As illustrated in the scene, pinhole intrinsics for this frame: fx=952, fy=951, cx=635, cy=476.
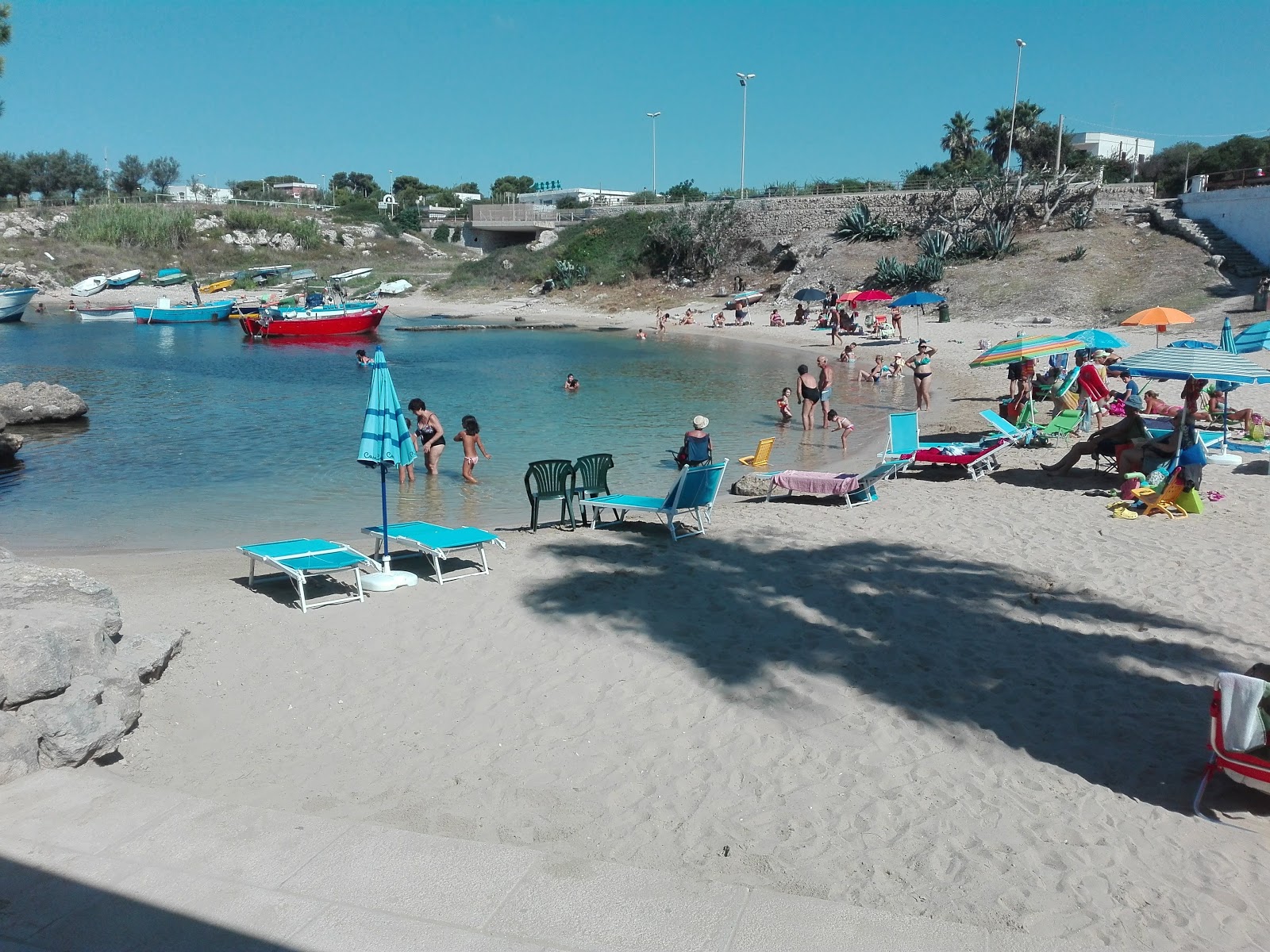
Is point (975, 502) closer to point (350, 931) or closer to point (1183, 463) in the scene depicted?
point (1183, 463)

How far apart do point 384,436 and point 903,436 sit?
711cm

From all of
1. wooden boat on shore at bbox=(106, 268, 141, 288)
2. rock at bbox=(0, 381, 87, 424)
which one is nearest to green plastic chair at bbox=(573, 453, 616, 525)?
rock at bbox=(0, 381, 87, 424)

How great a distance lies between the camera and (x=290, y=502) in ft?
41.1

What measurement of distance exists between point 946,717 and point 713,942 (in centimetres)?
260

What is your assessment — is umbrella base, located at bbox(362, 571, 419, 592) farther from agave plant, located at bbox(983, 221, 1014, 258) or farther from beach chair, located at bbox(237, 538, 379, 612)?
agave plant, located at bbox(983, 221, 1014, 258)

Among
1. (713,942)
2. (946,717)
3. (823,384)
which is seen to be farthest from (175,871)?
(823,384)

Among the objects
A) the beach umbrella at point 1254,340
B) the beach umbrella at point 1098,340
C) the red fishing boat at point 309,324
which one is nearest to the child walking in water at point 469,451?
the beach umbrella at point 1098,340

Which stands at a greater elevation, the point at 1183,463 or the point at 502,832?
the point at 1183,463

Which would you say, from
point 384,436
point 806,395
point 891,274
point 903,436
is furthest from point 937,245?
point 384,436

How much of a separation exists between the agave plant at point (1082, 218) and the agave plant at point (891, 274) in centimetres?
670

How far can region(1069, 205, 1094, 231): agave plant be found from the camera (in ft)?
124

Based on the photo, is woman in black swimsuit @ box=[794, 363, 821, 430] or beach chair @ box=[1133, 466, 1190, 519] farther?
woman in black swimsuit @ box=[794, 363, 821, 430]

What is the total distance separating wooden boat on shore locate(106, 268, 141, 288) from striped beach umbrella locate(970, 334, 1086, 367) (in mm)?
57851

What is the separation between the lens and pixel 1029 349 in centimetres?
1375
